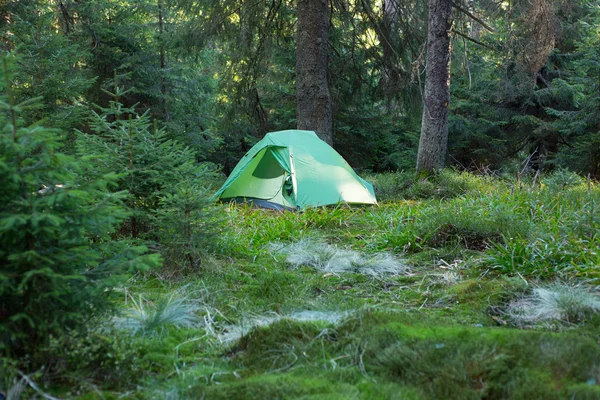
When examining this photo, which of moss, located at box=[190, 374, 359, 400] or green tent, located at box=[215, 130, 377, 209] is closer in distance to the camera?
moss, located at box=[190, 374, 359, 400]

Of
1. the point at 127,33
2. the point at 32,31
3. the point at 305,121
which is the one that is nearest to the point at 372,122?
the point at 305,121

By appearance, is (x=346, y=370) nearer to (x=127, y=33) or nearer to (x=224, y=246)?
(x=224, y=246)

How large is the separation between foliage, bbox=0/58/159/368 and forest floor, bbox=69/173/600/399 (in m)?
0.31

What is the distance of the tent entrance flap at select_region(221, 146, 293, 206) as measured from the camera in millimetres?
7383

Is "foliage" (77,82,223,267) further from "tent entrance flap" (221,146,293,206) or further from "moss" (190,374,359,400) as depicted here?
"tent entrance flap" (221,146,293,206)

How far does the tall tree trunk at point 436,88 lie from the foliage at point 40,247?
285 inches

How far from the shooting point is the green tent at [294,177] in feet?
23.1

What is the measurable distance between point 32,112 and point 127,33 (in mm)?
5142

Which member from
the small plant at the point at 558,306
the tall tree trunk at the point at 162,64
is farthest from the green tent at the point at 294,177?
the tall tree trunk at the point at 162,64

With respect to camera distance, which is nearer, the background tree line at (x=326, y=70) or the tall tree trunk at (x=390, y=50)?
the background tree line at (x=326, y=70)

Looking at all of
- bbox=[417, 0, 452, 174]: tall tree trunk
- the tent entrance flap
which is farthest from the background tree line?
the tent entrance flap

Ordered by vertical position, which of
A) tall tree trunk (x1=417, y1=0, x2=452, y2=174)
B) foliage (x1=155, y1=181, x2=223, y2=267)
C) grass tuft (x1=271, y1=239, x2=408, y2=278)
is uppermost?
tall tree trunk (x1=417, y1=0, x2=452, y2=174)

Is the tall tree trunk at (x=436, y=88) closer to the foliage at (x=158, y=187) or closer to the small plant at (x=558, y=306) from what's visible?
the foliage at (x=158, y=187)

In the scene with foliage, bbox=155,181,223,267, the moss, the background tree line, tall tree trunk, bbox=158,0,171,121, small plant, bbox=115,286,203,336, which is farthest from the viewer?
tall tree trunk, bbox=158,0,171,121
